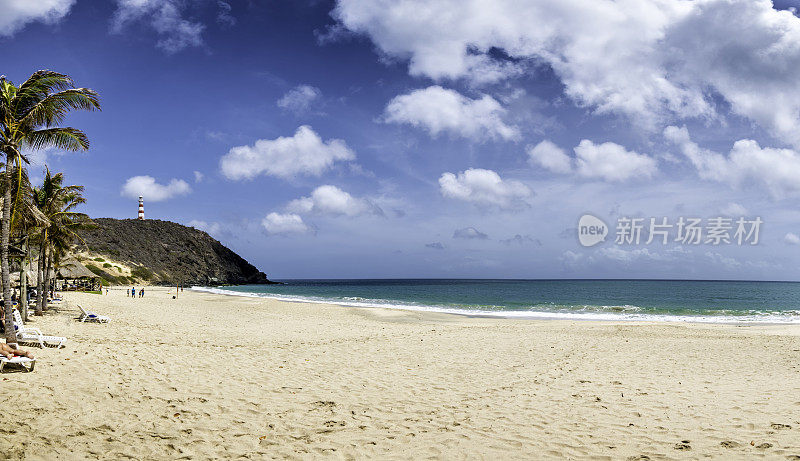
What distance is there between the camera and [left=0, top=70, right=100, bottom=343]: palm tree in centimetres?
1067

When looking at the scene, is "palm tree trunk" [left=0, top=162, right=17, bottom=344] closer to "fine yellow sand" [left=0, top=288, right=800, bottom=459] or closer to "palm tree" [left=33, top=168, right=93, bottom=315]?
"fine yellow sand" [left=0, top=288, right=800, bottom=459]

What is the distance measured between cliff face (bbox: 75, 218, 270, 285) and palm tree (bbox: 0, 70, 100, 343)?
74310mm

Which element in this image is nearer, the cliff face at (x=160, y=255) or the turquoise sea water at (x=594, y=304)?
the turquoise sea water at (x=594, y=304)

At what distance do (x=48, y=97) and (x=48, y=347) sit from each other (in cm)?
649

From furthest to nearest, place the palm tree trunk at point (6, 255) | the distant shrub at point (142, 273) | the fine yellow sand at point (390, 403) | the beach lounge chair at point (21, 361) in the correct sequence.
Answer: the distant shrub at point (142, 273), the palm tree trunk at point (6, 255), the beach lounge chair at point (21, 361), the fine yellow sand at point (390, 403)

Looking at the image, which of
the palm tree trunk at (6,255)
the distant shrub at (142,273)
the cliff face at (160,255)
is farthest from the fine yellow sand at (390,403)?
the distant shrub at (142,273)

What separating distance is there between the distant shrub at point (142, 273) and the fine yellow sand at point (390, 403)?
8921cm

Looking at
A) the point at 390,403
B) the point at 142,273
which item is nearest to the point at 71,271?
the point at 390,403

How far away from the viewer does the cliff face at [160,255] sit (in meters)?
90.8

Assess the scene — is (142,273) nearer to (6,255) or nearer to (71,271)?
(71,271)

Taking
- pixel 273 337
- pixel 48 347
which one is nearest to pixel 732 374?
pixel 273 337

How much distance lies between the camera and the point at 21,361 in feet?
27.7

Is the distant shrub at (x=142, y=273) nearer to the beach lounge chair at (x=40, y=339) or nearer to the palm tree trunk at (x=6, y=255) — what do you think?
the beach lounge chair at (x=40, y=339)

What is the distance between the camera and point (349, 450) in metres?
5.75
